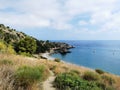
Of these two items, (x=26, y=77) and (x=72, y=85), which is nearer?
(x=26, y=77)

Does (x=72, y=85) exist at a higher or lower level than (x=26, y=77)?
lower

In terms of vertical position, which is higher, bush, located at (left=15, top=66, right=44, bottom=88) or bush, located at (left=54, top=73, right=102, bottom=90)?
bush, located at (left=15, top=66, right=44, bottom=88)

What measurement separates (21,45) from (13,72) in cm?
5816

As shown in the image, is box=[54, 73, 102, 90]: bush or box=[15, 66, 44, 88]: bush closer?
box=[15, 66, 44, 88]: bush

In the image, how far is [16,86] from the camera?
720 centimetres

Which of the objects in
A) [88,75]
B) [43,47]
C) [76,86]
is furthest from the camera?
[43,47]

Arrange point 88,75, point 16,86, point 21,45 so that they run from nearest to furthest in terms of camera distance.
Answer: point 16,86, point 88,75, point 21,45

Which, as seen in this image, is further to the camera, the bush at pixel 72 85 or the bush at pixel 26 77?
the bush at pixel 72 85

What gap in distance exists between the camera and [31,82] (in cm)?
775

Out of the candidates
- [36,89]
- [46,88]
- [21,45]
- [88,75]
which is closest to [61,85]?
[46,88]

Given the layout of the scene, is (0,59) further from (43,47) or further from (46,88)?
(43,47)

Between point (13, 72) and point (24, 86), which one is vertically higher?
point (13, 72)

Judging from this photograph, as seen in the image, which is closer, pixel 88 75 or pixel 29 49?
pixel 88 75

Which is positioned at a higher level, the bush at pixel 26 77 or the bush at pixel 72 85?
the bush at pixel 26 77
